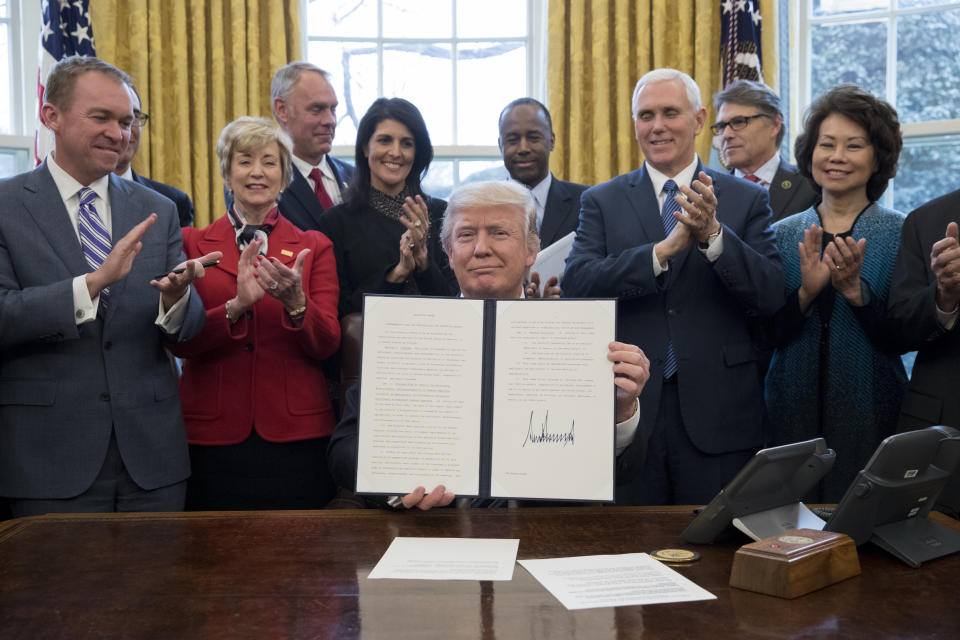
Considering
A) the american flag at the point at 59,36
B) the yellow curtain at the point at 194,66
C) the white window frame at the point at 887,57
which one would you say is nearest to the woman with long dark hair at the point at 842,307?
the white window frame at the point at 887,57

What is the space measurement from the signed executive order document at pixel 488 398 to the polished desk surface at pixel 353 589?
0.35 ft

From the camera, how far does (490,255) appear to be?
2.16 metres

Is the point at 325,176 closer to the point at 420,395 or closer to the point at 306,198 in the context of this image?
the point at 306,198

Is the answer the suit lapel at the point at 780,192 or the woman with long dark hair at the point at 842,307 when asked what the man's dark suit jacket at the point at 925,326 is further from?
the suit lapel at the point at 780,192

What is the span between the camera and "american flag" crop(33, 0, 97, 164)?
464cm

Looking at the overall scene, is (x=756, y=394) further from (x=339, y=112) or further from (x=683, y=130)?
(x=339, y=112)

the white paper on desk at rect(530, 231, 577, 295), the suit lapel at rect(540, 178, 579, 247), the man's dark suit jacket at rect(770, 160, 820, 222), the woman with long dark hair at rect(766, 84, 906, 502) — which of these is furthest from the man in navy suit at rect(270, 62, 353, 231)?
the woman with long dark hair at rect(766, 84, 906, 502)

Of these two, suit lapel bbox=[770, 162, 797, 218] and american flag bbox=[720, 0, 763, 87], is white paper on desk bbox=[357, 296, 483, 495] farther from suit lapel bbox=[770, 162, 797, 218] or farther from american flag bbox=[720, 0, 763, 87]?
american flag bbox=[720, 0, 763, 87]

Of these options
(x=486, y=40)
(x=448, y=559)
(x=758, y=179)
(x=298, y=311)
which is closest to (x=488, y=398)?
(x=448, y=559)

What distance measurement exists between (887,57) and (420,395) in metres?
4.34

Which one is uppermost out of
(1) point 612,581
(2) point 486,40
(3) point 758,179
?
(2) point 486,40

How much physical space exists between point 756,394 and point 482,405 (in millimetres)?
1160
